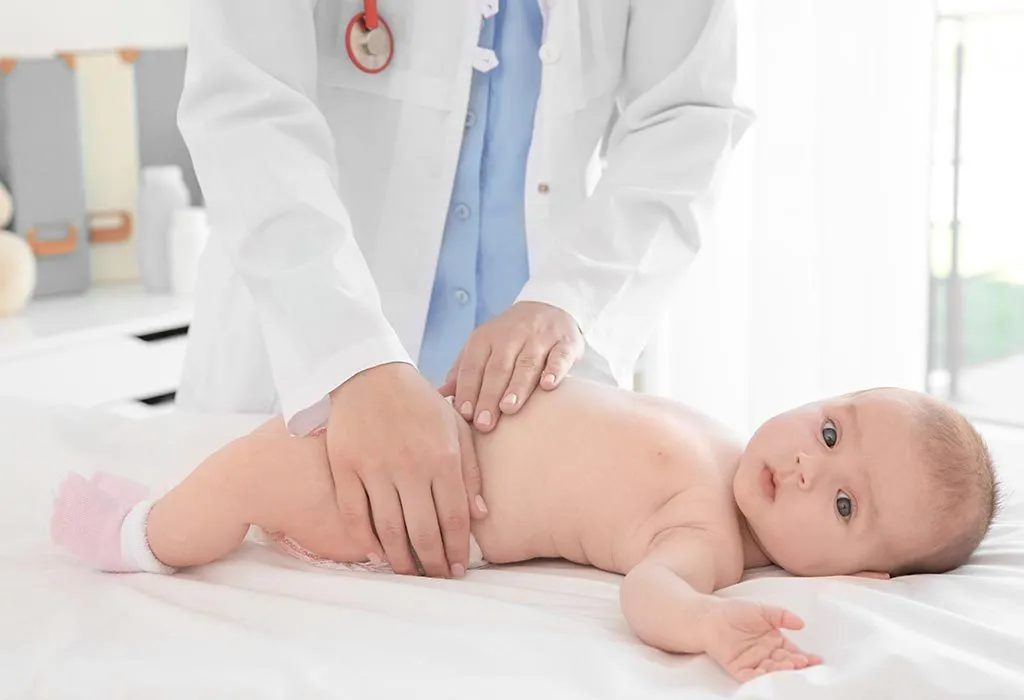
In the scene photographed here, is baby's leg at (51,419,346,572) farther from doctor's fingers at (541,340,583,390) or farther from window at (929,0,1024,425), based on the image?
window at (929,0,1024,425)

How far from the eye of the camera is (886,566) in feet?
4.25

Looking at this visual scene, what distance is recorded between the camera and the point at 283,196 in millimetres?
1399

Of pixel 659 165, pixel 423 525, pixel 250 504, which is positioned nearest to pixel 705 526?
pixel 423 525

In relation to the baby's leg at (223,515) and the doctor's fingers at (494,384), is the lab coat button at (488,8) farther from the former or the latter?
the baby's leg at (223,515)

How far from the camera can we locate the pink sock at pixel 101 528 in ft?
4.15

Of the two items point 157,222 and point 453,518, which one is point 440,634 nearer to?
point 453,518

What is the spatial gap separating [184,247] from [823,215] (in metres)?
1.51

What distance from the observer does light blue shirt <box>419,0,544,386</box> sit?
1.67 metres

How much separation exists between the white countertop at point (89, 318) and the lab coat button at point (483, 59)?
129 centimetres

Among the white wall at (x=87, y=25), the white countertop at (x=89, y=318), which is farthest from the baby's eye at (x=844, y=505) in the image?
the white wall at (x=87, y=25)

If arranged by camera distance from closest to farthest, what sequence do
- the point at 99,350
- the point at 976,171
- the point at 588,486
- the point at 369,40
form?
the point at 588,486 → the point at 369,40 → the point at 99,350 → the point at 976,171

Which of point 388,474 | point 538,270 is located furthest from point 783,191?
point 388,474

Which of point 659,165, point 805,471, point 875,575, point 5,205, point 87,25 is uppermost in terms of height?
point 87,25

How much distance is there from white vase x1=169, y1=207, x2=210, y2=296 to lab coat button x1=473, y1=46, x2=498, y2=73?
4.91 feet
